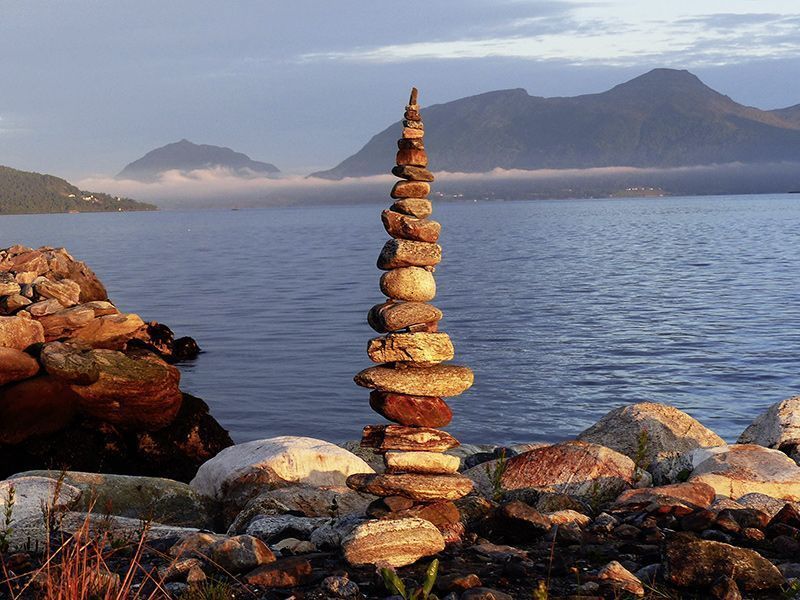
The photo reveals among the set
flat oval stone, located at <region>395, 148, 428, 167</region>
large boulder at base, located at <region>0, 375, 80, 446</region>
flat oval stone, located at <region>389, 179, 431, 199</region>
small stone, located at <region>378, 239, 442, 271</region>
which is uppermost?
flat oval stone, located at <region>395, 148, 428, 167</region>

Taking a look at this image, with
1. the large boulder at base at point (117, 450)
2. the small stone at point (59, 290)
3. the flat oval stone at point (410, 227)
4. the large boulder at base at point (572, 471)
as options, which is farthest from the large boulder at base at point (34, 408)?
the flat oval stone at point (410, 227)

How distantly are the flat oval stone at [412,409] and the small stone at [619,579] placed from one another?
3.00 meters

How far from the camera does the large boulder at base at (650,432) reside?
614 inches

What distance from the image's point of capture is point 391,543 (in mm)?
8805

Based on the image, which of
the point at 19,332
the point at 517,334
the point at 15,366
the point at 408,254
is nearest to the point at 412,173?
the point at 408,254

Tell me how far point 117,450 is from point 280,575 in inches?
637

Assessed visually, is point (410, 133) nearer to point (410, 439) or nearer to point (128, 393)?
point (410, 439)

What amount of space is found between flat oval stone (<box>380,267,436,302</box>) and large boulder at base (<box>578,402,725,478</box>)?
6.15 meters

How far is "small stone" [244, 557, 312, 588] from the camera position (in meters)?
7.98

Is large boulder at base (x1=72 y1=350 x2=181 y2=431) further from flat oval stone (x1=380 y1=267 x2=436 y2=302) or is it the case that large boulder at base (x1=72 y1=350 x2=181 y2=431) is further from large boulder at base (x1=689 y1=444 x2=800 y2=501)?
large boulder at base (x1=689 y1=444 x2=800 y2=501)

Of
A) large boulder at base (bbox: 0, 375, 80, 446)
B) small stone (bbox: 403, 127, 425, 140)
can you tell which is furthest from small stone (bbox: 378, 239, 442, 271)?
large boulder at base (bbox: 0, 375, 80, 446)

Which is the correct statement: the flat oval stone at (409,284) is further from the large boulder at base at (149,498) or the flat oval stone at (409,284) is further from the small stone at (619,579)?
the large boulder at base at (149,498)

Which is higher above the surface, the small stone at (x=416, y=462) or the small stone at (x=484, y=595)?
the small stone at (x=416, y=462)

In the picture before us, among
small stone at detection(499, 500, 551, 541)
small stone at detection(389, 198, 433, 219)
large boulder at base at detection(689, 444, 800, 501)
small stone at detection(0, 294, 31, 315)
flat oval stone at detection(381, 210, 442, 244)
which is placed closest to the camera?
small stone at detection(499, 500, 551, 541)
